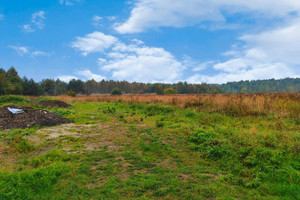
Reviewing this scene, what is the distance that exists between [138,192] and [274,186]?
2.61 meters

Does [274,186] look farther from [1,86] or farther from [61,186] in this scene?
[1,86]

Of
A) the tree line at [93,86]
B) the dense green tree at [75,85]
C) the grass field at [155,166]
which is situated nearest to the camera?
the grass field at [155,166]

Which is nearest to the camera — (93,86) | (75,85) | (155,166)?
(155,166)

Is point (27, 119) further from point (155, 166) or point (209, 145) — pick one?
point (209, 145)

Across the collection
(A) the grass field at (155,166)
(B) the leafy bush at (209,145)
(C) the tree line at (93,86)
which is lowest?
(A) the grass field at (155,166)

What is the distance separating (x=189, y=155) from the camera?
491cm

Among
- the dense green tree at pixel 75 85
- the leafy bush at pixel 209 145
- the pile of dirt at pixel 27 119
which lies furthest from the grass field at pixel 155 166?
the dense green tree at pixel 75 85

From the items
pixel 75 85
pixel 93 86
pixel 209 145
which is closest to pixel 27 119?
pixel 209 145

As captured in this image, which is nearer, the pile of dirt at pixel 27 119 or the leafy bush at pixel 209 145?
the leafy bush at pixel 209 145

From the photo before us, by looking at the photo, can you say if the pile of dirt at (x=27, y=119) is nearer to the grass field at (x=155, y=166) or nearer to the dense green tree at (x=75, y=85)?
the grass field at (x=155, y=166)

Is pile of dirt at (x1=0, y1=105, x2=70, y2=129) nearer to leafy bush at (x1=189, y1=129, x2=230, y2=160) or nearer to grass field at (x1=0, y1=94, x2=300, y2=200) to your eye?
grass field at (x1=0, y1=94, x2=300, y2=200)

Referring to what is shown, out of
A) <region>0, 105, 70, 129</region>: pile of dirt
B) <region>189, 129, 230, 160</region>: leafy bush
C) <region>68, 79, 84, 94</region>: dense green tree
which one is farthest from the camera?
<region>68, 79, 84, 94</region>: dense green tree

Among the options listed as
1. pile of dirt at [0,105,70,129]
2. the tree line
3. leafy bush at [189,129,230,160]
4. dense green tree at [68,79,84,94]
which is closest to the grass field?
leafy bush at [189,129,230,160]

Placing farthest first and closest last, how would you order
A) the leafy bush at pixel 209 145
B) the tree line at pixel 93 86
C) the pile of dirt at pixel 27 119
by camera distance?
the tree line at pixel 93 86
the pile of dirt at pixel 27 119
the leafy bush at pixel 209 145
